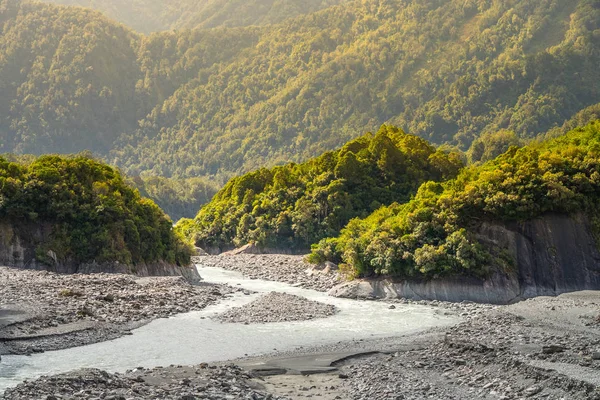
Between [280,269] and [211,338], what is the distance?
50425mm

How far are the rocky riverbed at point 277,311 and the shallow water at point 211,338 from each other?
120 cm

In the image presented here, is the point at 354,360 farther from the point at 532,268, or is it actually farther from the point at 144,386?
the point at 532,268

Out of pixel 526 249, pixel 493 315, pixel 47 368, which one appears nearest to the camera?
pixel 47 368

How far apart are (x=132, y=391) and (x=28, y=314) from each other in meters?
19.7

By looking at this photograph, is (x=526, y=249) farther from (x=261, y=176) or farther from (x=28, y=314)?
(x=261, y=176)

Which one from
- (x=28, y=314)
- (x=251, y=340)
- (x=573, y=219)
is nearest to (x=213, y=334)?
(x=251, y=340)

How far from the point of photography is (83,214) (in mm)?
76438

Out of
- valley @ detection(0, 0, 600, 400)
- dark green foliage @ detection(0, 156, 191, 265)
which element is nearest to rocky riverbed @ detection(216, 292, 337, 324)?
valley @ detection(0, 0, 600, 400)

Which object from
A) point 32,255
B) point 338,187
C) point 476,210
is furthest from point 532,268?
point 338,187

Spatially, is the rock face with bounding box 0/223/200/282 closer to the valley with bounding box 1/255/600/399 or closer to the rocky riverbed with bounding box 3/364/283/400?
the valley with bounding box 1/255/600/399

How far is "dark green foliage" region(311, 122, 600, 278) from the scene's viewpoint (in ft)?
207

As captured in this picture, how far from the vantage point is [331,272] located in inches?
3221

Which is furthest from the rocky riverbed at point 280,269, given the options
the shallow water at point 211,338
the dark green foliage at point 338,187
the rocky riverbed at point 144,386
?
the rocky riverbed at point 144,386

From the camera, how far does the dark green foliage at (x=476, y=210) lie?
63.0m
